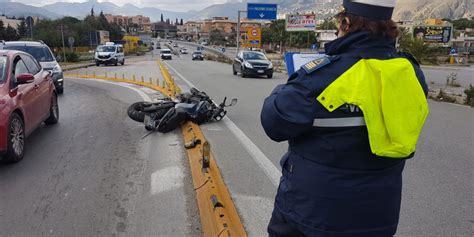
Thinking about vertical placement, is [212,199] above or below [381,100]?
below

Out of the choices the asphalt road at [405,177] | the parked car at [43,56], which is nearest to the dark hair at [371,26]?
the asphalt road at [405,177]

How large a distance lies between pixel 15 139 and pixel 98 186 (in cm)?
173

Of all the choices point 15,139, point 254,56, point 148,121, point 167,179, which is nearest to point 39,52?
point 148,121

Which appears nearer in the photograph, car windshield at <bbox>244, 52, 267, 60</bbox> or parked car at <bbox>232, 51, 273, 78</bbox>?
parked car at <bbox>232, 51, 273, 78</bbox>

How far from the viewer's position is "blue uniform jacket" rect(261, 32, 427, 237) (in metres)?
1.83

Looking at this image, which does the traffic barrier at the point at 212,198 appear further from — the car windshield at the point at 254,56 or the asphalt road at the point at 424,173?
the car windshield at the point at 254,56

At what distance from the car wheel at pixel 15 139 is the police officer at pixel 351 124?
4904 millimetres

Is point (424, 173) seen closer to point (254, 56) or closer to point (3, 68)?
point (3, 68)

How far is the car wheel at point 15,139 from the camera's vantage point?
5.71 metres

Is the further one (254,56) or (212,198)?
(254,56)

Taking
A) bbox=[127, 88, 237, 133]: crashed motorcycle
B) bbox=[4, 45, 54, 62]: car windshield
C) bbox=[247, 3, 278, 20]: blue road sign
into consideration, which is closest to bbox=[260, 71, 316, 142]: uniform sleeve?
bbox=[127, 88, 237, 133]: crashed motorcycle

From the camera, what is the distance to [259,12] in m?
38.0

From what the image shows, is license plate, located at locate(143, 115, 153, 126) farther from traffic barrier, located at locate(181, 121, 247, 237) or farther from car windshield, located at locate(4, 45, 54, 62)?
car windshield, located at locate(4, 45, 54, 62)

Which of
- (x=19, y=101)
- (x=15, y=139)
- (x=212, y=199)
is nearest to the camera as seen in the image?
(x=212, y=199)
